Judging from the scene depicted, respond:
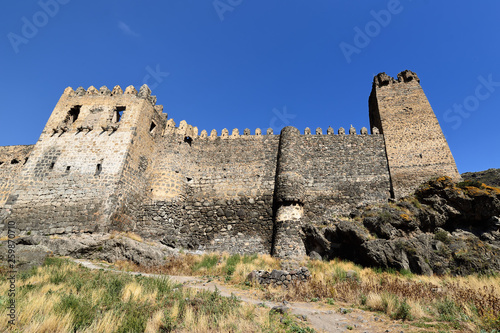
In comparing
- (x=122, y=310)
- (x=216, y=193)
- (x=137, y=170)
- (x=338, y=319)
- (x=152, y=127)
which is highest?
(x=152, y=127)

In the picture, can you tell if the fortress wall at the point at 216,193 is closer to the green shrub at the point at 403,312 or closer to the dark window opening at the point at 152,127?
the dark window opening at the point at 152,127

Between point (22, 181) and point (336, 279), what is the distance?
15.3 meters

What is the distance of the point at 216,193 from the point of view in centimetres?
1591

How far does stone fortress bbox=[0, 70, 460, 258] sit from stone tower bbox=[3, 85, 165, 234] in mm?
55

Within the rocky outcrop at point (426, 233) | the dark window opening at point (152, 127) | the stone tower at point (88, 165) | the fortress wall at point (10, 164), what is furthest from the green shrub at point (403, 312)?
the fortress wall at point (10, 164)

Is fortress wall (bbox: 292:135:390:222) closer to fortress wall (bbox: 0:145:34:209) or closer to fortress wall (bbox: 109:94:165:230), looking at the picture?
fortress wall (bbox: 109:94:165:230)

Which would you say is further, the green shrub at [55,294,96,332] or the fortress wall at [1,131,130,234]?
the fortress wall at [1,131,130,234]

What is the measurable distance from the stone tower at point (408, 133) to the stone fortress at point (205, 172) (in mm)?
54

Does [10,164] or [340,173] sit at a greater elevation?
[340,173]

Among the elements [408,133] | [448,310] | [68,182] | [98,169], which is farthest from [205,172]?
[448,310]

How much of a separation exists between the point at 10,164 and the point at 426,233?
25282 millimetres

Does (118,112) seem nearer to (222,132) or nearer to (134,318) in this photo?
(222,132)

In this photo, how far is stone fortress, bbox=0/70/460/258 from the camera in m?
13.0

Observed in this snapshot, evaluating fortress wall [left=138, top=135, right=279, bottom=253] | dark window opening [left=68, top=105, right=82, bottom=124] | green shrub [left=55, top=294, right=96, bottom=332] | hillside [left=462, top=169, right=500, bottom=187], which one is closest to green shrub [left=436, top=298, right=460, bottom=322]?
green shrub [left=55, top=294, right=96, bottom=332]
